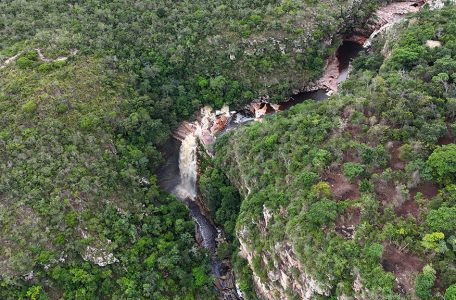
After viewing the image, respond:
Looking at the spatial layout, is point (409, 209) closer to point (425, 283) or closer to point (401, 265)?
point (401, 265)

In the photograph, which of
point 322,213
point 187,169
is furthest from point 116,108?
point 322,213

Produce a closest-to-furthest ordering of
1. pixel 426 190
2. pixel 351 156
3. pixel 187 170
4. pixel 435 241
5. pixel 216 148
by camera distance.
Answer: pixel 435 241 → pixel 426 190 → pixel 351 156 → pixel 216 148 → pixel 187 170

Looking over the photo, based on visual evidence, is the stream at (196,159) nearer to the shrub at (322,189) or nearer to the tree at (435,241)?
the shrub at (322,189)

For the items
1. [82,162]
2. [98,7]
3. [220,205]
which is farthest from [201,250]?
[98,7]

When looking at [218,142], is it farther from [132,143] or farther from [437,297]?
[437,297]

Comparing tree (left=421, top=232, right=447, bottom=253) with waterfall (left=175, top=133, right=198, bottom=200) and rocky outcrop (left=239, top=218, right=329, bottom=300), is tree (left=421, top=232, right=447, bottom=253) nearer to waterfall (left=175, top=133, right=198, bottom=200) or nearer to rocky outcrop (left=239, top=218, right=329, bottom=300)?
rocky outcrop (left=239, top=218, right=329, bottom=300)
